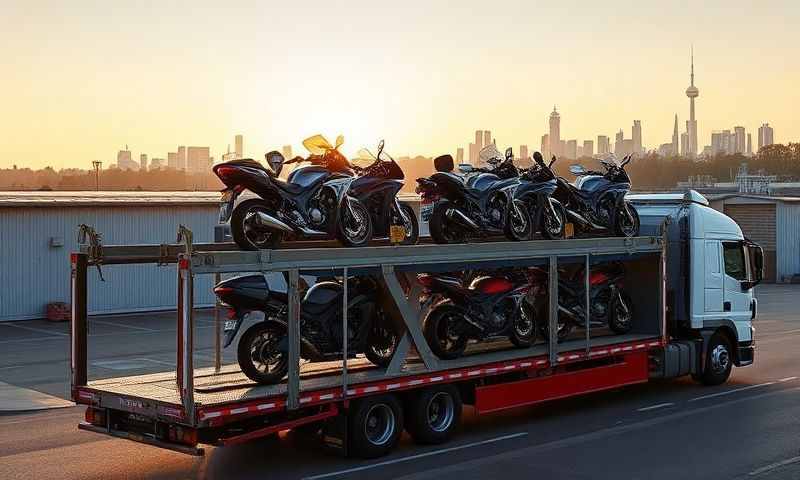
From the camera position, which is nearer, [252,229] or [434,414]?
[252,229]

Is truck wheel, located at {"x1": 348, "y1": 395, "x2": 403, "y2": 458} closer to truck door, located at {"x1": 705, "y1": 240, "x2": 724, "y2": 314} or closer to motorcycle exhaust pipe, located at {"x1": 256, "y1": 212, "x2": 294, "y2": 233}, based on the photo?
motorcycle exhaust pipe, located at {"x1": 256, "y1": 212, "x2": 294, "y2": 233}

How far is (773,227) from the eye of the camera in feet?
A: 162

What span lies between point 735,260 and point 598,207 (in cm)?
263

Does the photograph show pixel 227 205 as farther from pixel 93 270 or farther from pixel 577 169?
pixel 93 270

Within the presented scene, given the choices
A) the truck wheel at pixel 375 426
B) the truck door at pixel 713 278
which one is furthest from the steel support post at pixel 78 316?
the truck door at pixel 713 278

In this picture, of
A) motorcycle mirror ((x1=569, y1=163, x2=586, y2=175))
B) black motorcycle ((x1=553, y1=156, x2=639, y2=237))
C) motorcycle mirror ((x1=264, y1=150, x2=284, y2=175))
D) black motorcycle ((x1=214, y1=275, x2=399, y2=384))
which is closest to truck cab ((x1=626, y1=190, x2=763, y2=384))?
black motorcycle ((x1=553, y1=156, x2=639, y2=237))

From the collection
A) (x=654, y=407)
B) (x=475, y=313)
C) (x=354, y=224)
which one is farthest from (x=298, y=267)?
(x=654, y=407)

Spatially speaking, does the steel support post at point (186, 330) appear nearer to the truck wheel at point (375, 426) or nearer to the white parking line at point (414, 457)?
the white parking line at point (414, 457)

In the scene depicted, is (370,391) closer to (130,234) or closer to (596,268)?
(596,268)

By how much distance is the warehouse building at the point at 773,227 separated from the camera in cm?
4931

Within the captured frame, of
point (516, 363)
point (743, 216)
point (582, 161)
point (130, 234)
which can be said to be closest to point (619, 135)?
point (743, 216)

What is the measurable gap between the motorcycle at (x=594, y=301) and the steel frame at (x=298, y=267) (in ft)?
2.53

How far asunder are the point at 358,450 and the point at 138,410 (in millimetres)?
2500

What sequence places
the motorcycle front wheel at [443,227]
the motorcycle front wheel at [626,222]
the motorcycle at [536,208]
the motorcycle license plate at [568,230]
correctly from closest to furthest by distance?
the motorcycle front wheel at [443,227] → the motorcycle at [536,208] → the motorcycle license plate at [568,230] → the motorcycle front wheel at [626,222]
